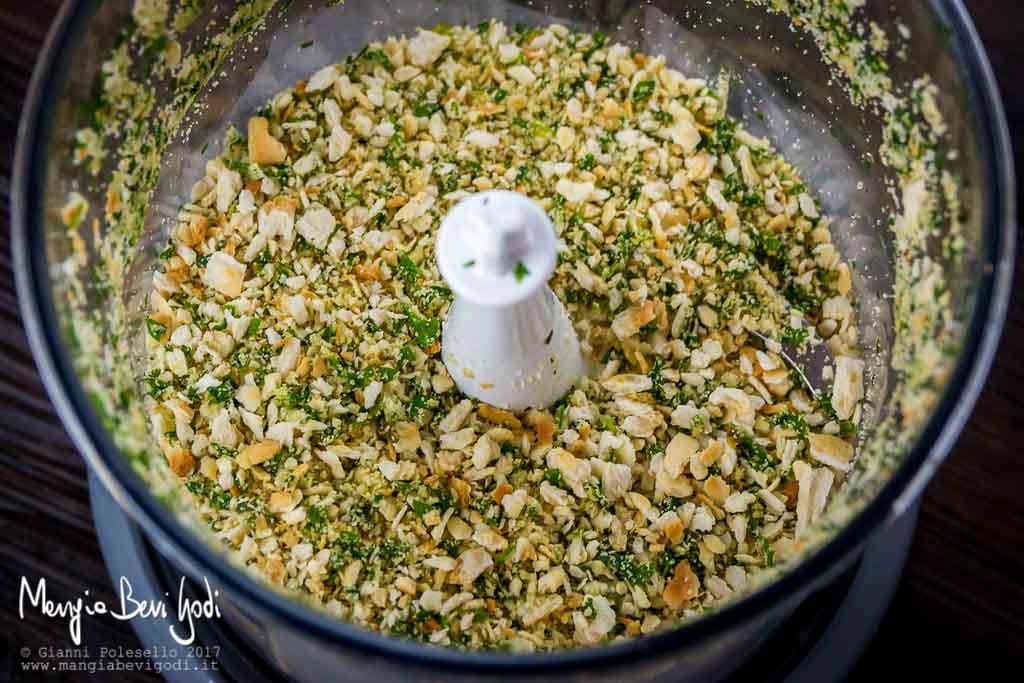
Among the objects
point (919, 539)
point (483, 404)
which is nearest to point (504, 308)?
point (483, 404)

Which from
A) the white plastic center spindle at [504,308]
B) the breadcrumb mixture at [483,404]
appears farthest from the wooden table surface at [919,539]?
the white plastic center spindle at [504,308]

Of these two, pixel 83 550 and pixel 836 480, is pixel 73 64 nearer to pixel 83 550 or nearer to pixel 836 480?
pixel 83 550

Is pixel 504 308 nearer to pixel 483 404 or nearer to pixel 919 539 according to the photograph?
pixel 483 404

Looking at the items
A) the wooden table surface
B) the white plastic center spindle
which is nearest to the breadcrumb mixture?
the white plastic center spindle

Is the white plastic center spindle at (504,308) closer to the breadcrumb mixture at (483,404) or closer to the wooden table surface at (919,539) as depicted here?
the breadcrumb mixture at (483,404)

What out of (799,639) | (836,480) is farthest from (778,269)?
(799,639)

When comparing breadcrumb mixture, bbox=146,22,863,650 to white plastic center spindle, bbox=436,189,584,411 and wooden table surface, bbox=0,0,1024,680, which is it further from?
wooden table surface, bbox=0,0,1024,680
